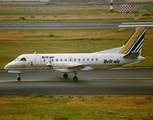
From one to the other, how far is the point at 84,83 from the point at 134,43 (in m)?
7.14

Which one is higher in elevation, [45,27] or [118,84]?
[45,27]

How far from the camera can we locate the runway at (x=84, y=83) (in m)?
33.4

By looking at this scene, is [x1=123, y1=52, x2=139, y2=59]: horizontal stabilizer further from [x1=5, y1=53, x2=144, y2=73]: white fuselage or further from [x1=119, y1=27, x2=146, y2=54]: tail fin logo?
[x1=119, y1=27, x2=146, y2=54]: tail fin logo

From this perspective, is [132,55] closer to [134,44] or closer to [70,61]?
[134,44]

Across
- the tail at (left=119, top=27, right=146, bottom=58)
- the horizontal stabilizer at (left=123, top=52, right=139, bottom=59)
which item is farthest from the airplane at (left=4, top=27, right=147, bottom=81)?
the tail at (left=119, top=27, right=146, bottom=58)

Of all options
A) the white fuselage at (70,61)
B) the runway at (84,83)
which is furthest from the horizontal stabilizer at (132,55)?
the runway at (84,83)

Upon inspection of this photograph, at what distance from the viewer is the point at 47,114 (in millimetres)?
25391

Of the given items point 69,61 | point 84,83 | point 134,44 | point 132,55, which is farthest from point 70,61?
point 134,44

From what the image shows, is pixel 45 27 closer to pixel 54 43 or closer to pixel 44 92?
pixel 54 43

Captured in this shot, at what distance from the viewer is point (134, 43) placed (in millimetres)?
39969

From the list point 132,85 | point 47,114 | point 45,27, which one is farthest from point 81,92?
point 45,27

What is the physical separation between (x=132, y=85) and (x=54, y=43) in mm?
31310

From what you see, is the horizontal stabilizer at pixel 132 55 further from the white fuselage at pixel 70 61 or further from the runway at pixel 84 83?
the runway at pixel 84 83

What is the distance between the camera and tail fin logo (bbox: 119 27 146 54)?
3988cm
